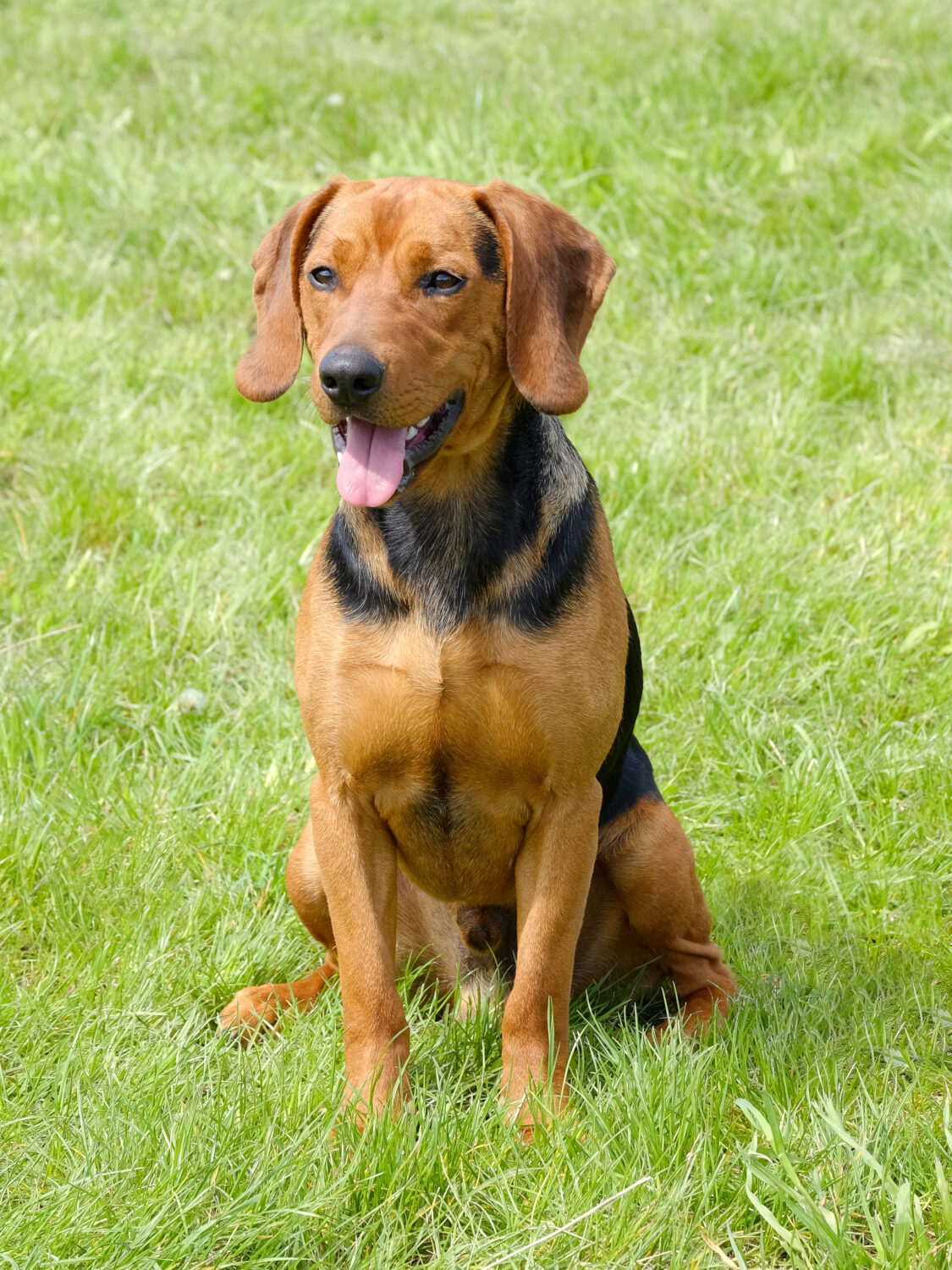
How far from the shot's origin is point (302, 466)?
5.50 m

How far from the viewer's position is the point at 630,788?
359 centimetres

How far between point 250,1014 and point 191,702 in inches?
50.9

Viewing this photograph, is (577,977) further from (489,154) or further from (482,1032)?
(489,154)

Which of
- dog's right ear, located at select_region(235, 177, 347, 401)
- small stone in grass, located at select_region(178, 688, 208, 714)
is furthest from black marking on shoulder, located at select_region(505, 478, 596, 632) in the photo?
small stone in grass, located at select_region(178, 688, 208, 714)

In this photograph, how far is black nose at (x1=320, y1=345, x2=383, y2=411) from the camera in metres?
2.74

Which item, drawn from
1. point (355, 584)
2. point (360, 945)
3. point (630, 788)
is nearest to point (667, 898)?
point (630, 788)

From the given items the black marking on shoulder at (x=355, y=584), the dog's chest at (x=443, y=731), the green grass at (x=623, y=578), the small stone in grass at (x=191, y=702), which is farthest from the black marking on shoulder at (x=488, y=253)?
the small stone in grass at (x=191, y=702)

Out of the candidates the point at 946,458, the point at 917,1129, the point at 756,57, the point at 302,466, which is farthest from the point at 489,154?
the point at 917,1129

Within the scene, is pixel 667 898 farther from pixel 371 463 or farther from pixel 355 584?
pixel 371 463

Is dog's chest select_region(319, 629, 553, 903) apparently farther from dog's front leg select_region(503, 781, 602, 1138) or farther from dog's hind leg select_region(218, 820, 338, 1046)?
dog's hind leg select_region(218, 820, 338, 1046)

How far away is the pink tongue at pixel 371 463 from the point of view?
114 inches

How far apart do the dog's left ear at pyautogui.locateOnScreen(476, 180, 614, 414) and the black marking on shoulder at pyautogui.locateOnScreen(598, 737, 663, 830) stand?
102 cm

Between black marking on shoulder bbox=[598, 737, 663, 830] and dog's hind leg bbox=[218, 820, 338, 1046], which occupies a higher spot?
black marking on shoulder bbox=[598, 737, 663, 830]

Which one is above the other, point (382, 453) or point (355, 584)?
point (382, 453)
